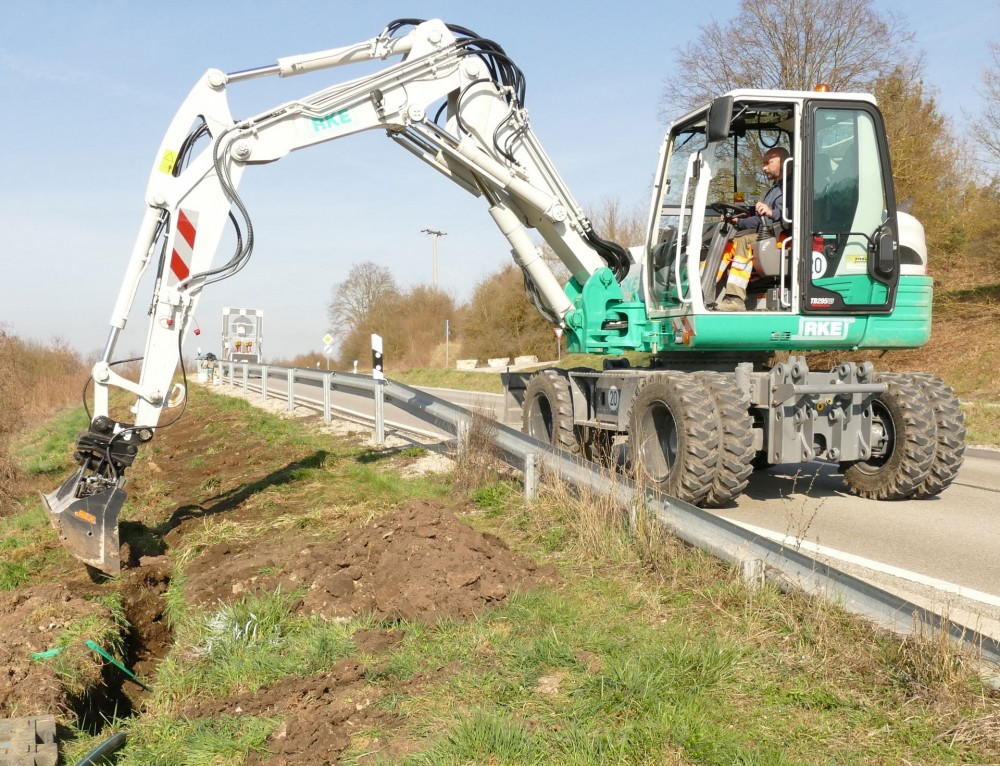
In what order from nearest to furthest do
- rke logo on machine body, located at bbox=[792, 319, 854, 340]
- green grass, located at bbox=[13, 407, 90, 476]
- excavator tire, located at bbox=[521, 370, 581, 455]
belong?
rke logo on machine body, located at bbox=[792, 319, 854, 340] < excavator tire, located at bbox=[521, 370, 581, 455] < green grass, located at bbox=[13, 407, 90, 476]

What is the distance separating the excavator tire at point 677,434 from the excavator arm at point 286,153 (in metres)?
1.99

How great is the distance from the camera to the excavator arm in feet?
20.7

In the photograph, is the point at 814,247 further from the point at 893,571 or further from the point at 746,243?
the point at 893,571

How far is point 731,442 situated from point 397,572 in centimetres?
302

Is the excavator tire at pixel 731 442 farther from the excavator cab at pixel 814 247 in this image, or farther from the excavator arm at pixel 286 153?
the excavator arm at pixel 286 153

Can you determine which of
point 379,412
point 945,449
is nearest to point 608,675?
point 945,449

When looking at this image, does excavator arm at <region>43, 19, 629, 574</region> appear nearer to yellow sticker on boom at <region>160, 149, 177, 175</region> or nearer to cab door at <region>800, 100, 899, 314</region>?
yellow sticker on boom at <region>160, 149, 177, 175</region>

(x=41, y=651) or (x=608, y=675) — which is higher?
(x=608, y=675)

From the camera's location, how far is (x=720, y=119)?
690 cm

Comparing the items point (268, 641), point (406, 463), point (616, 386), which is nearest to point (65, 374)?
point (406, 463)

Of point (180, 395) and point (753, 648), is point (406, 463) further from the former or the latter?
point (753, 648)

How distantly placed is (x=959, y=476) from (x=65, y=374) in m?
32.3

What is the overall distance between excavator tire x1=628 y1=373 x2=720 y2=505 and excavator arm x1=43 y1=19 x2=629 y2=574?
1992 millimetres

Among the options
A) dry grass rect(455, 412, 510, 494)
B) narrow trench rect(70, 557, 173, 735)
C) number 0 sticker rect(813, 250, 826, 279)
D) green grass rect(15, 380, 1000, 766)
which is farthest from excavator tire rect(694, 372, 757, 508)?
narrow trench rect(70, 557, 173, 735)
